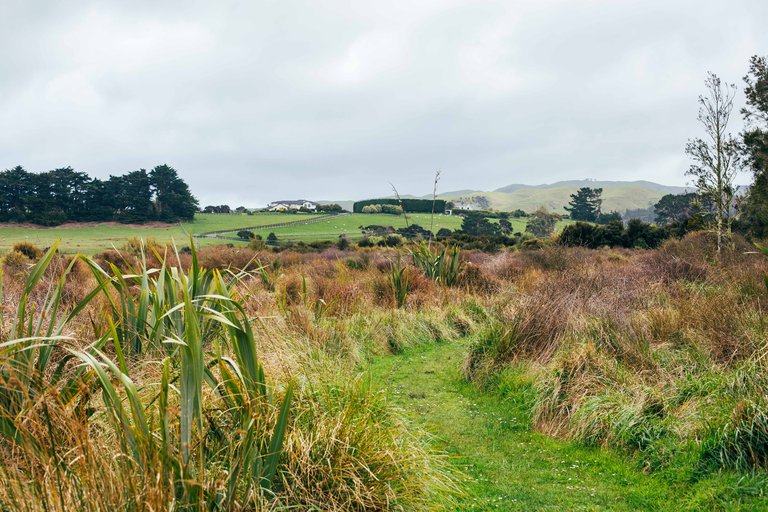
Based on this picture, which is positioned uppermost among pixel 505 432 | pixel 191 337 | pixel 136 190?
pixel 136 190

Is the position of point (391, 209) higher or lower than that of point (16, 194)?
lower

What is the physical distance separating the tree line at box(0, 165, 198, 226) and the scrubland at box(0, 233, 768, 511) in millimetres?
52012

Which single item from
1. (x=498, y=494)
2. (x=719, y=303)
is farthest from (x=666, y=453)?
(x=719, y=303)

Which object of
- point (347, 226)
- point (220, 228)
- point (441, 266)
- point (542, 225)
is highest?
point (220, 228)

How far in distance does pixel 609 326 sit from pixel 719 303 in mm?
1526

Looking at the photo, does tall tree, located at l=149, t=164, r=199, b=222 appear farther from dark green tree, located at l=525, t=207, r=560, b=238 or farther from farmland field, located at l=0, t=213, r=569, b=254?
dark green tree, located at l=525, t=207, r=560, b=238

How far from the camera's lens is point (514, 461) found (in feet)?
15.4

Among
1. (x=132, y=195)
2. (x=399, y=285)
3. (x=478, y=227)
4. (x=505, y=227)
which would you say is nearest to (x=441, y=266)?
(x=399, y=285)

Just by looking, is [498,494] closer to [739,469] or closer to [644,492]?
[644,492]

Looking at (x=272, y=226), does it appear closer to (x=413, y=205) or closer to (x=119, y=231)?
(x=119, y=231)

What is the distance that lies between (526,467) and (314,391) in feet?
7.00

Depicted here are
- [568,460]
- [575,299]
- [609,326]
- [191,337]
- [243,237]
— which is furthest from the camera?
[243,237]

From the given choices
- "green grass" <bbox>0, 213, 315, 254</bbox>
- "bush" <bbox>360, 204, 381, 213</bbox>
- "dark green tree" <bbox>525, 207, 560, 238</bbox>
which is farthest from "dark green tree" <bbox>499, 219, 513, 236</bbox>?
"green grass" <bbox>0, 213, 315, 254</bbox>

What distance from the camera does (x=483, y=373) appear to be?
677 centimetres
